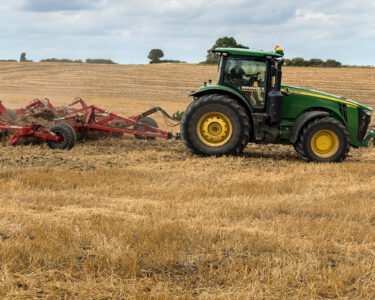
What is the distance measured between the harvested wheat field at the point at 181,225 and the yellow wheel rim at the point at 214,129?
46cm

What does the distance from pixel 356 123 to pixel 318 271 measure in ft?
19.2

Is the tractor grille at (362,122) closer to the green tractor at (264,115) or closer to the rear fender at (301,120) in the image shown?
the green tractor at (264,115)

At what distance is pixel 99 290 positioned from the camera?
3.71m

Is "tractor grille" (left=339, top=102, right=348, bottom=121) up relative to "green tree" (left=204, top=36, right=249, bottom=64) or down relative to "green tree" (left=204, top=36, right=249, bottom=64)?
down

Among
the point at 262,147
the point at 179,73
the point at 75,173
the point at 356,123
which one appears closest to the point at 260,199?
the point at 75,173

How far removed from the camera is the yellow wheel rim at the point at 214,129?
9297 millimetres

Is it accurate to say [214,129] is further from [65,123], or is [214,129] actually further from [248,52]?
[65,123]

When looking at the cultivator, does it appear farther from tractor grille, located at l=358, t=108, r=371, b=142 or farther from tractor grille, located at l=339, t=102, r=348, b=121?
tractor grille, located at l=358, t=108, r=371, b=142

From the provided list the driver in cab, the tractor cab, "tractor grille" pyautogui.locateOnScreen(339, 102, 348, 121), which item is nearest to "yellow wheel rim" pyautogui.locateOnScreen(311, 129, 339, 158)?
"tractor grille" pyautogui.locateOnScreen(339, 102, 348, 121)

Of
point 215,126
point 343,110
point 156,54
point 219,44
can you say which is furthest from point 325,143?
point 156,54

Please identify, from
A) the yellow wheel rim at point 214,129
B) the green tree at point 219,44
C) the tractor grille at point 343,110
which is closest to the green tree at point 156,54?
the green tree at point 219,44

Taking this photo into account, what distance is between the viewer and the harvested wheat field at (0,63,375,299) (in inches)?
152

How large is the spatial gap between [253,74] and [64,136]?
3.77m

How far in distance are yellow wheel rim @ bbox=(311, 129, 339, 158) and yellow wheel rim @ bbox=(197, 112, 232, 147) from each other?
1.51 metres
